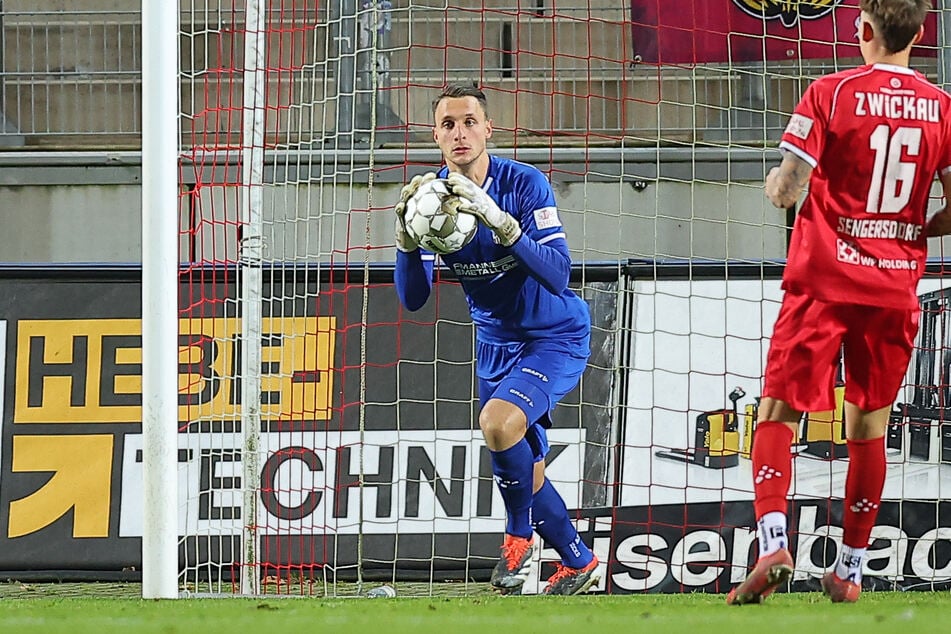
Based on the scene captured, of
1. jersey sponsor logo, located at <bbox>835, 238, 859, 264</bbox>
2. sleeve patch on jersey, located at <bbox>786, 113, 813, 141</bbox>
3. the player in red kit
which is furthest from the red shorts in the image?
sleeve patch on jersey, located at <bbox>786, 113, 813, 141</bbox>

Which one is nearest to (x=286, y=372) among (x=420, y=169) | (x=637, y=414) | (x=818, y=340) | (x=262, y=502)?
(x=262, y=502)

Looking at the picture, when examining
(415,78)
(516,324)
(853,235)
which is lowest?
(516,324)

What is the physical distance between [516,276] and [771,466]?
1.48 m

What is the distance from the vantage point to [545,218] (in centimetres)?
428

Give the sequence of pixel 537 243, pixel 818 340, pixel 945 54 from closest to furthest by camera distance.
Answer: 1. pixel 818 340
2. pixel 537 243
3. pixel 945 54

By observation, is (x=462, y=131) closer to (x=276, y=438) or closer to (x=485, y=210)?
(x=485, y=210)

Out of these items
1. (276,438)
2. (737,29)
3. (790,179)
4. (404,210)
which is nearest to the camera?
(790,179)

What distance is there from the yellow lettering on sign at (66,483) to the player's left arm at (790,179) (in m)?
3.57

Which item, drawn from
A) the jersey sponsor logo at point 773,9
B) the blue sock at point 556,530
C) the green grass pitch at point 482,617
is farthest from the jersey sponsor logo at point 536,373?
the jersey sponsor logo at point 773,9

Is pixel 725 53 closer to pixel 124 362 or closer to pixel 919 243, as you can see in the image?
pixel 124 362

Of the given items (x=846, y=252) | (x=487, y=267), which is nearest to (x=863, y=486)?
(x=846, y=252)

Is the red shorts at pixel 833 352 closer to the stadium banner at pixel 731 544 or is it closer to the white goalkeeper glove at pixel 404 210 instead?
the white goalkeeper glove at pixel 404 210

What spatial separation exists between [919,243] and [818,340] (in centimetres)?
42

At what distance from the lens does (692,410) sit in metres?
5.57
